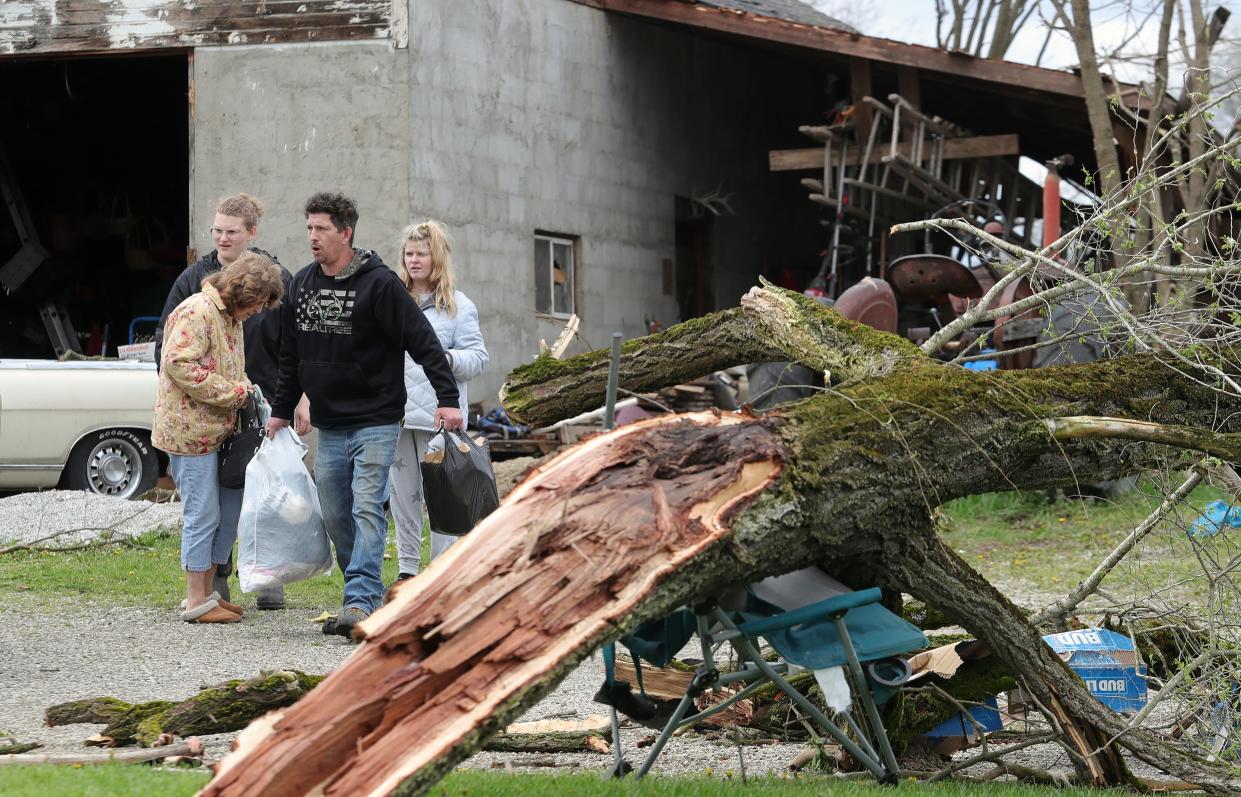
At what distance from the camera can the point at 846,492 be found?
394cm

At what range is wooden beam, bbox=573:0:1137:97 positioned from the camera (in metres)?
14.1

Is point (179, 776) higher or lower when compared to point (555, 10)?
lower

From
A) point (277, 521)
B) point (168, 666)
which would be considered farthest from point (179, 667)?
point (277, 521)

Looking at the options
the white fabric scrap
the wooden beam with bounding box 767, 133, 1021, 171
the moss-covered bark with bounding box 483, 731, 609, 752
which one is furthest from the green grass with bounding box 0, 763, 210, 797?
the wooden beam with bounding box 767, 133, 1021, 171

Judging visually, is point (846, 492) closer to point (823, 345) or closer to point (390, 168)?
point (823, 345)

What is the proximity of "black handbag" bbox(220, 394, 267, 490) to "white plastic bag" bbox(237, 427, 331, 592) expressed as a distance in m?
0.13

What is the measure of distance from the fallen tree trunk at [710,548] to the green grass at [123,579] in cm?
436

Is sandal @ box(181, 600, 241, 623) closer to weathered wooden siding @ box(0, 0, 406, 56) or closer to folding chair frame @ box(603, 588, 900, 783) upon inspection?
folding chair frame @ box(603, 588, 900, 783)

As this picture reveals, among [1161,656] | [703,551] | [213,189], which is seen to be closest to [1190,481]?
[1161,656]

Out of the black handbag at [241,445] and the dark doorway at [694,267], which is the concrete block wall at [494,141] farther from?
the black handbag at [241,445]

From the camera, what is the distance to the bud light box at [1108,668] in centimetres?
500

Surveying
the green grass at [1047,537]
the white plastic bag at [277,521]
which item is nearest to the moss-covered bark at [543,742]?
the white plastic bag at [277,521]

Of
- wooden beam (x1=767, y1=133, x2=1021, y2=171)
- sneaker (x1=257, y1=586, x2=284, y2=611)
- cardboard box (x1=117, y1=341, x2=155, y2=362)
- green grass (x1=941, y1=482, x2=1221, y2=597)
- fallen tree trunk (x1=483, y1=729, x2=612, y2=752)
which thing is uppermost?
wooden beam (x1=767, y1=133, x2=1021, y2=171)

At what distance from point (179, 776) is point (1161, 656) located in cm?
329
